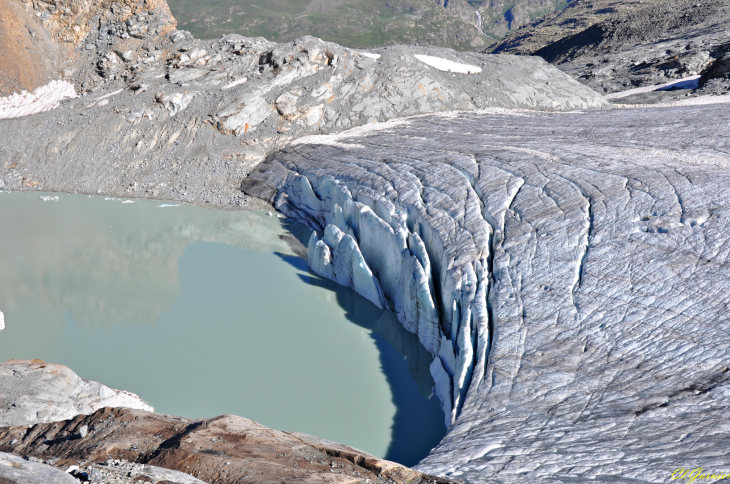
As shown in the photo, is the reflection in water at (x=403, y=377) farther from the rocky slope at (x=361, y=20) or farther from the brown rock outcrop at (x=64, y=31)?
the rocky slope at (x=361, y=20)

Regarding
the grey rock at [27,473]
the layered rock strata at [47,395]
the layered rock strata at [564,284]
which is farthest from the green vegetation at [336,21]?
the grey rock at [27,473]

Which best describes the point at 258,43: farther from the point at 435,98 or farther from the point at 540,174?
the point at 540,174

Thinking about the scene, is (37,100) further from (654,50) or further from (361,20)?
(361,20)

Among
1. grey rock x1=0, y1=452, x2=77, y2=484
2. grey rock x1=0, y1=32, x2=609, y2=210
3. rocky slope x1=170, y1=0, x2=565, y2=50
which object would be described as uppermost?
rocky slope x1=170, y1=0, x2=565, y2=50

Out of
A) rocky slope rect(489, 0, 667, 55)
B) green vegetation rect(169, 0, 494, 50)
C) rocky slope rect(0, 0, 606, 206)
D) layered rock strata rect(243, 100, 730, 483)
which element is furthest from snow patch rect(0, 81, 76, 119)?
green vegetation rect(169, 0, 494, 50)

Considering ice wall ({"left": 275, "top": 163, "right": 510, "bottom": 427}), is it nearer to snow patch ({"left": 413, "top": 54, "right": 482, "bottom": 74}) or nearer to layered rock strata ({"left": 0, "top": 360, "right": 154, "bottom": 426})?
layered rock strata ({"left": 0, "top": 360, "right": 154, "bottom": 426})

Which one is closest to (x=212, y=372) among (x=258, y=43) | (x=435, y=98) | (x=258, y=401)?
(x=258, y=401)
